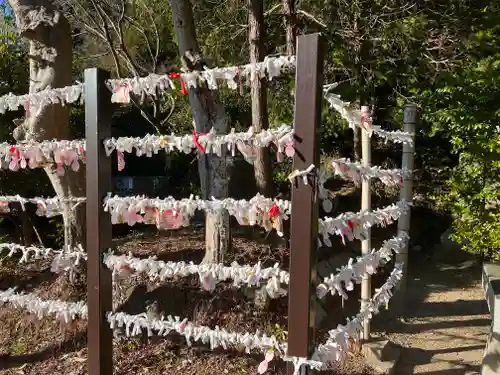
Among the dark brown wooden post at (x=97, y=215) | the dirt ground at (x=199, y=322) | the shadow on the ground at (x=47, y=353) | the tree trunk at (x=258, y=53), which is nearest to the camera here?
the dark brown wooden post at (x=97, y=215)

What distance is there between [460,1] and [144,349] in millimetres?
5989

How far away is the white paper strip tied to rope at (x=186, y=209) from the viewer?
70.7 inches

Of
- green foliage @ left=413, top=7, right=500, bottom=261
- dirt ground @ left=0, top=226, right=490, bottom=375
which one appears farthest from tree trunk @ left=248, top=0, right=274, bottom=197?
green foliage @ left=413, top=7, right=500, bottom=261

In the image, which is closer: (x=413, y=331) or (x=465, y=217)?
(x=413, y=331)

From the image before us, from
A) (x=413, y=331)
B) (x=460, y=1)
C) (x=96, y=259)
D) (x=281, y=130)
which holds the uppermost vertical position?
(x=460, y=1)

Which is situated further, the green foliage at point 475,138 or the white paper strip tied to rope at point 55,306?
the green foliage at point 475,138

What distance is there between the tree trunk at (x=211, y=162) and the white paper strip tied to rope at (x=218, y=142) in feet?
4.46

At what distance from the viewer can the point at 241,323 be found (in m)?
3.34

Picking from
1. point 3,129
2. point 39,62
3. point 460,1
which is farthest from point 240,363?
point 460,1

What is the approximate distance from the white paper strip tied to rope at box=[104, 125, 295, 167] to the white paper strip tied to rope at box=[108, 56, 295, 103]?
0.72ft

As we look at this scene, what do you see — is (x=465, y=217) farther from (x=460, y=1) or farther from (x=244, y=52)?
(x=244, y=52)

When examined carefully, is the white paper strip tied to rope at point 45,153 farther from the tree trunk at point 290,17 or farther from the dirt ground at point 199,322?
the tree trunk at point 290,17

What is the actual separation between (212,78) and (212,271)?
859 millimetres

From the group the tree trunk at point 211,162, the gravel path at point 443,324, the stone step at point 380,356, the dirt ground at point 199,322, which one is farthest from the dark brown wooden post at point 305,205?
the gravel path at point 443,324
